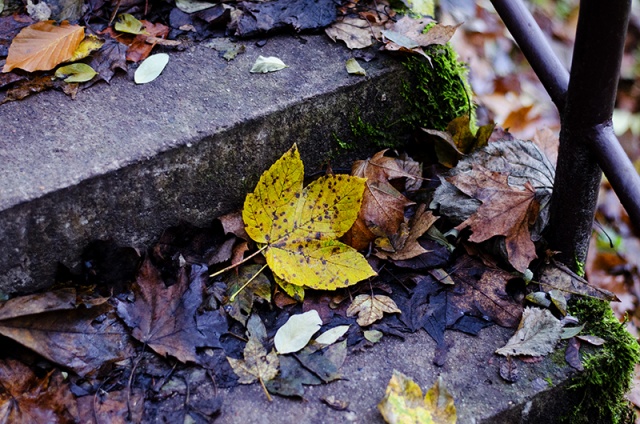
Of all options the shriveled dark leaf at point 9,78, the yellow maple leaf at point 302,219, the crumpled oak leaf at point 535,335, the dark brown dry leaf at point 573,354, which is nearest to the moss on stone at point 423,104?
the yellow maple leaf at point 302,219

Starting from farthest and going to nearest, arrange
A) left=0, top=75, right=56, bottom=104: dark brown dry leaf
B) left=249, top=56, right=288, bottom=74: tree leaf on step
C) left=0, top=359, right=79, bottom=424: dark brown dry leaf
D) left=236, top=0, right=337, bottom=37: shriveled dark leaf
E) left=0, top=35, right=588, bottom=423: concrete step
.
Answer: left=236, top=0, right=337, bottom=37: shriveled dark leaf
left=249, top=56, right=288, bottom=74: tree leaf on step
left=0, top=75, right=56, bottom=104: dark brown dry leaf
left=0, top=35, right=588, bottom=423: concrete step
left=0, top=359, right=79, bottom=424: dark brown dry leaf

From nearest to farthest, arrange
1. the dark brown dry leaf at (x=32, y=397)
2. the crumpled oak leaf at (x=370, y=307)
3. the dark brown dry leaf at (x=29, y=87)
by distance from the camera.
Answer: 1. the dark brown dry leaf at (x=32, y=397)
2. the crumpled oak leaf at (x=370, y=307)
3. the dark brown dry leaf at (x=29, y=87)

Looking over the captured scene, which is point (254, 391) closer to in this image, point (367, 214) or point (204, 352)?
point (204, 352)

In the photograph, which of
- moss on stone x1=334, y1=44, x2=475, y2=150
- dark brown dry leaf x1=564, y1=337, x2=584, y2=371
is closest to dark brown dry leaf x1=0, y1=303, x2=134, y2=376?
moss on stone x1=334, y1=44, x2=475, y2=150

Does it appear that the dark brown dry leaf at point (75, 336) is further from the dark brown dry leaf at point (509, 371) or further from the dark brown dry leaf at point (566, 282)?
the dark brown dry leaf at point (566, 282)

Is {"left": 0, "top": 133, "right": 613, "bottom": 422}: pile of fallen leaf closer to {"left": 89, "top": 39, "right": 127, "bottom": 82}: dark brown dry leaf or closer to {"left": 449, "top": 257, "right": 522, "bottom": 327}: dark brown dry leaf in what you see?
{"left": 449, "top": 257, "right": 522, "bottom": 327}: dark brown dry leaf
